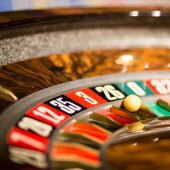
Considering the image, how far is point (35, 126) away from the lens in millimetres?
1520

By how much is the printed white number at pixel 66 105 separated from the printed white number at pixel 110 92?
0.60 ft

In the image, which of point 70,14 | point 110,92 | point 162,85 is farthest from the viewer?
point 70,14

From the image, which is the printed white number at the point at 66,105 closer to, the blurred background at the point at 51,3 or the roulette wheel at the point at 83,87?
the roulette wheel at the point at 83,87

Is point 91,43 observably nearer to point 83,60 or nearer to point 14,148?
point 83,60

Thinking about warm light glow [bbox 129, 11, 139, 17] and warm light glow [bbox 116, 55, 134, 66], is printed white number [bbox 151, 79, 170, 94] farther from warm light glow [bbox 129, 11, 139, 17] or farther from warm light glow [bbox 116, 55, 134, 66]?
warm light glow [bbox 129, 11, 139, 17]

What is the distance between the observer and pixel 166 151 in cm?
131

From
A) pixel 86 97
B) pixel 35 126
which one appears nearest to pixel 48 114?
pixel 35 126

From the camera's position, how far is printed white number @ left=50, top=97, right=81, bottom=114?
1697mm

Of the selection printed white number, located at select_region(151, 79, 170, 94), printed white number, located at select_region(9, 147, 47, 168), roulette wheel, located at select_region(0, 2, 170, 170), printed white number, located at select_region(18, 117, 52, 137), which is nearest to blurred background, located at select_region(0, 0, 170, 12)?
roulette wheel, located at select_region(0, 2, 170, 170)

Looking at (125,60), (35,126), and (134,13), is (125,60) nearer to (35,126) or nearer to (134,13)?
(134,13)

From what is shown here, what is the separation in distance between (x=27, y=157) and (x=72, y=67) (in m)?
0.88

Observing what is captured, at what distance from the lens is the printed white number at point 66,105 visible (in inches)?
66.8

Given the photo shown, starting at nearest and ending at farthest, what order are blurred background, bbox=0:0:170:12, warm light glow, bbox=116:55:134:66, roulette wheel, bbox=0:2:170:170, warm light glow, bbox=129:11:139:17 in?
1. roulette wheel, bbox=0:2:170:170
2. warm light glow, bbox=116:55:134:66
3. warm light glow, bbox=129:11:139:17
4. blurred background, bbox=0:0:170:12

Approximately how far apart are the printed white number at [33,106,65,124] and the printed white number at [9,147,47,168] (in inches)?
11.5
